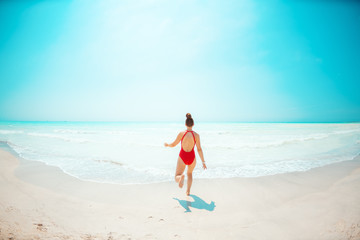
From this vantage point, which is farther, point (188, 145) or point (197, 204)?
point (188, 145)

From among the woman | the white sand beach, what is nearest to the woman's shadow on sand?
the white sand beach

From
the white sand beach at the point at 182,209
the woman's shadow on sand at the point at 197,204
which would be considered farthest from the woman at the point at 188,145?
the white sand beach at the point at 182,209

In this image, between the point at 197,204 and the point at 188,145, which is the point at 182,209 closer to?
the point at 197,204

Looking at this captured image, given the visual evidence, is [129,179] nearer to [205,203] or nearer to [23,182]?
[205,203]

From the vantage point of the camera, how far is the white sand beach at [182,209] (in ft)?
9.07

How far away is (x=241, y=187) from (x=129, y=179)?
3791 mm

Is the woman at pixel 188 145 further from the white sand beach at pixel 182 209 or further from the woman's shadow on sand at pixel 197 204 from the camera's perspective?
the white sand beach at pixel 182 209

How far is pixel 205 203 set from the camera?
399 centimetres

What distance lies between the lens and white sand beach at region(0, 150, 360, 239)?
2.76 meters

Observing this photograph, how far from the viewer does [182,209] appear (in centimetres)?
369

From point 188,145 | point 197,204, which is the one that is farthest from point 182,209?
point 188,145

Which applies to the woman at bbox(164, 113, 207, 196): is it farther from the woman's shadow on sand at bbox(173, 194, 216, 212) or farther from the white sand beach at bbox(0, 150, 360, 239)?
the white sand beach at bbox(0, 150, 360, 239)

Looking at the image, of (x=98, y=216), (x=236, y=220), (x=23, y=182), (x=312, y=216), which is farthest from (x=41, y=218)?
(x=312, y=216)

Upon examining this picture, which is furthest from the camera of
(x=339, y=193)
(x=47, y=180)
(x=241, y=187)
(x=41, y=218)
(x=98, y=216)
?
(x=47, y=180)
